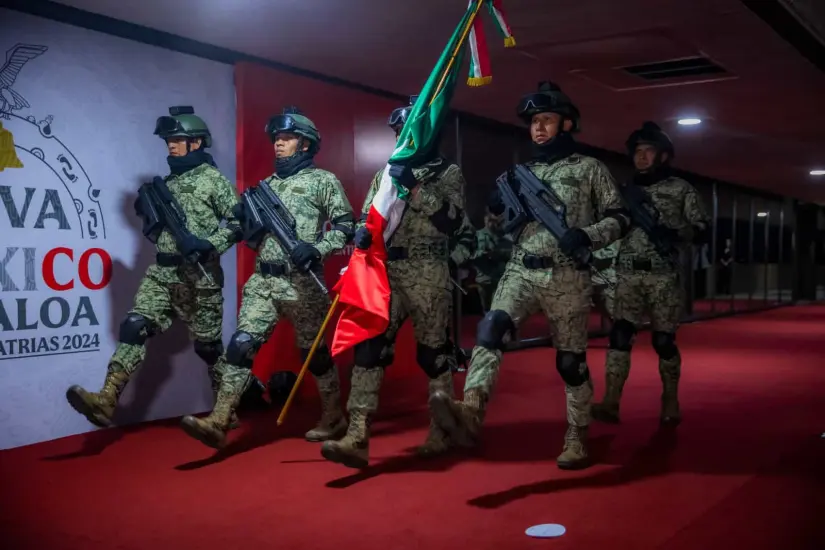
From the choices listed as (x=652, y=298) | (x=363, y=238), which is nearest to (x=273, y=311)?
(x=363, y=238)

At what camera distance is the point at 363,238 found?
143 inches

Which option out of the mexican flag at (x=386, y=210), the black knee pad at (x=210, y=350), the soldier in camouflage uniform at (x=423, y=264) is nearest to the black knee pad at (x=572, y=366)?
the soldier in camouflage uniform at (x=423, y=264)

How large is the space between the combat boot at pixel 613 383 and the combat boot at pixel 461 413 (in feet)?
5.33

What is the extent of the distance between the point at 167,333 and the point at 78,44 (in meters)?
1.68

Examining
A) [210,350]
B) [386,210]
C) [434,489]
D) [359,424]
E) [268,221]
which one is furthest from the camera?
[210,350]

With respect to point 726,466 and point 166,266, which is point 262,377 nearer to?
point 166,266

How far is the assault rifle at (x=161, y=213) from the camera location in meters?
4.30

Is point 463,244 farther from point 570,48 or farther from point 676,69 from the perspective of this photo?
point 676,69

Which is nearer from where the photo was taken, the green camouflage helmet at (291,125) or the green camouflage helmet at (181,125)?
the green camouflage helmet at (291,125)

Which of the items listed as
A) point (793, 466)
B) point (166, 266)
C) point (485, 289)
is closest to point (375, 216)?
point (166, 266)

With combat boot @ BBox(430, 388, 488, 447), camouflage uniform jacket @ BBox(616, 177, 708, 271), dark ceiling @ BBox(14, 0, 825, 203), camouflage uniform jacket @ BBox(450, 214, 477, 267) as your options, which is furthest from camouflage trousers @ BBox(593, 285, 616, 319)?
combat boot @ BBox(430, 388, 488, 447)

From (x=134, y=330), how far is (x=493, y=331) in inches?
73.4

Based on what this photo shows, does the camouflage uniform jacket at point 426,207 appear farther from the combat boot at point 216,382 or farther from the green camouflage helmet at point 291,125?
the combat boot at point 216,382

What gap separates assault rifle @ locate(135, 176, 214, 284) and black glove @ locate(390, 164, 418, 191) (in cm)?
122
